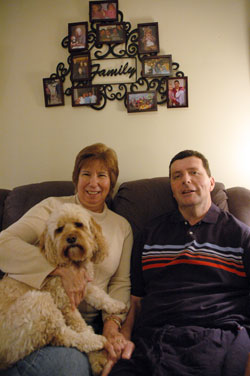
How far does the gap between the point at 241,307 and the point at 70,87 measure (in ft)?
6.52

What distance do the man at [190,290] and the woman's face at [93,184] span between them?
0.33 metres

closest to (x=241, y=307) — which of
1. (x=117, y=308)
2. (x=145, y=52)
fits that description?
(x=117, y=308)

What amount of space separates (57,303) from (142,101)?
5.28 feet

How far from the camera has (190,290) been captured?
120 centimetres

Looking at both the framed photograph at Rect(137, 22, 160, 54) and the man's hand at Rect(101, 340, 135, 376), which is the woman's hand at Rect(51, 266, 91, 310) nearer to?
the man's hand at Rect(101, 340, 135, 376)

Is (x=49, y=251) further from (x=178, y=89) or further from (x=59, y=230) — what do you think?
(x=178, y=89)

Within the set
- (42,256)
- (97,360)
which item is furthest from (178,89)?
(97,360)

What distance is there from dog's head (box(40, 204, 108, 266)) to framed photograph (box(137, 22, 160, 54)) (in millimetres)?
1529

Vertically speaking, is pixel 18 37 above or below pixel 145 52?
above

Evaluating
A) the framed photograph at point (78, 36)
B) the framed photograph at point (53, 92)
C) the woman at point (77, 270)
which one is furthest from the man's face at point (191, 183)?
the framed photograph at point (78, 36)

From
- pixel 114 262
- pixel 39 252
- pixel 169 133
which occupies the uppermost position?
pixel 169 133

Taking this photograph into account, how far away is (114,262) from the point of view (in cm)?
140

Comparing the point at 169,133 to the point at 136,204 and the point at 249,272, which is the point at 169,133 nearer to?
the point at 136,204

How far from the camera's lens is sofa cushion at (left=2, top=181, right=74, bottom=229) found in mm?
1761
